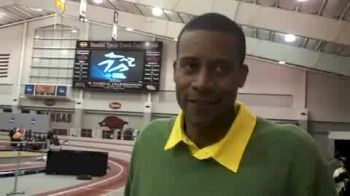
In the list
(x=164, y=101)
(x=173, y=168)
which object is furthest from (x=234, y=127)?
(x=164, y=101)

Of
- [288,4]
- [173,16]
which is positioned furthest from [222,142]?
[173,16]

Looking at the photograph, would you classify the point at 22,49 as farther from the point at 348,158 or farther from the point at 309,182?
the point at 309,182

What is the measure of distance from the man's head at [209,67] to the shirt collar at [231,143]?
2.2 inches

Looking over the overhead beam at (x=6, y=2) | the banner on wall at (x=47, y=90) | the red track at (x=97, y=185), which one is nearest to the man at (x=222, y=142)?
the red track at (x=97, y=185)

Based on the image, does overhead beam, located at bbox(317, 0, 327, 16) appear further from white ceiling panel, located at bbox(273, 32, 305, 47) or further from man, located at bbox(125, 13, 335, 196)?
man, located at bbox(125, 13, 335, 196)

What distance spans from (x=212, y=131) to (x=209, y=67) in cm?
17

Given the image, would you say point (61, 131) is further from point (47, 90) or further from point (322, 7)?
point (322, 7)

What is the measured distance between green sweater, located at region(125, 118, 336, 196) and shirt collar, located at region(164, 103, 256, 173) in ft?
0.04

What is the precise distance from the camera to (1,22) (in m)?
34.4

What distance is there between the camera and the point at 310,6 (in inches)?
683

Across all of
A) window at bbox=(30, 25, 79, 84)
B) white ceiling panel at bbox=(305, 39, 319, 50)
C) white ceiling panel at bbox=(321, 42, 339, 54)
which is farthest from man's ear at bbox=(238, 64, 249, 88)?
window at bbox=(30, 25, 79, 84)

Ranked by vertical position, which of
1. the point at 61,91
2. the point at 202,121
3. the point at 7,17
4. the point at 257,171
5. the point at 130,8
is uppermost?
the point at 7,17

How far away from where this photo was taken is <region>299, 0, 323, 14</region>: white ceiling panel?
16886mm

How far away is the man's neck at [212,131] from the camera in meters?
1.24
